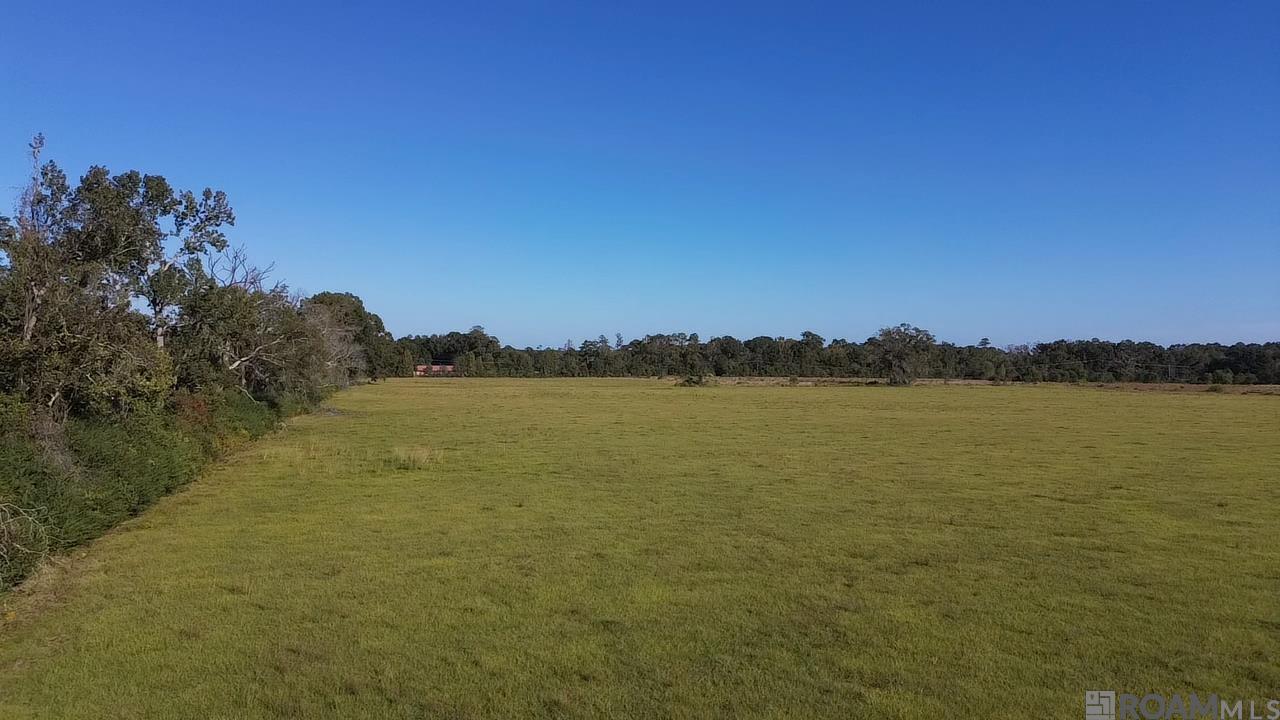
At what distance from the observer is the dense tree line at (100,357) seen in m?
10.4

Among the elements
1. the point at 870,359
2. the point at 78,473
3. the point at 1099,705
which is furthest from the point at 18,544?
the point at 870,359

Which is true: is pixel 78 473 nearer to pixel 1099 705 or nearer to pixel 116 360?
pixel 116 360

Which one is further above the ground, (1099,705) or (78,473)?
(78,473)

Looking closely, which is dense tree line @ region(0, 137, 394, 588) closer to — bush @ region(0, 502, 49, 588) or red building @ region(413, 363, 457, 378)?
bush @ region(0, 502, 49, 588)

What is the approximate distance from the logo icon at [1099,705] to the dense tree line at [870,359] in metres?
88.4

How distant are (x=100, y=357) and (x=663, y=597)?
11.4 metres

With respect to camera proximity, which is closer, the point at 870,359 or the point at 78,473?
the point at 78,473

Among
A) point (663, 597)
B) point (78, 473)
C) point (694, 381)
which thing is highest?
point (694, 381)

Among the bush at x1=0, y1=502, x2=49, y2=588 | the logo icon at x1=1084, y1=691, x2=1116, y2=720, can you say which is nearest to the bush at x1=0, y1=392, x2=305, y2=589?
the bush at x1=0, y1=502, x2=49, y2=588

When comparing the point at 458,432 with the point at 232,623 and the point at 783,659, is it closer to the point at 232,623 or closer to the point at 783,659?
the point at 232,623

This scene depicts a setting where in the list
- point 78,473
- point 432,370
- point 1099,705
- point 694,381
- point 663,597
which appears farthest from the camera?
point 432,370

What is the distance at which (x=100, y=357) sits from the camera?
1316cm

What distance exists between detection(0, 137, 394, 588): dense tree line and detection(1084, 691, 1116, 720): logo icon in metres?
10.2

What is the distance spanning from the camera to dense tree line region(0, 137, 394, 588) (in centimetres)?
1043
